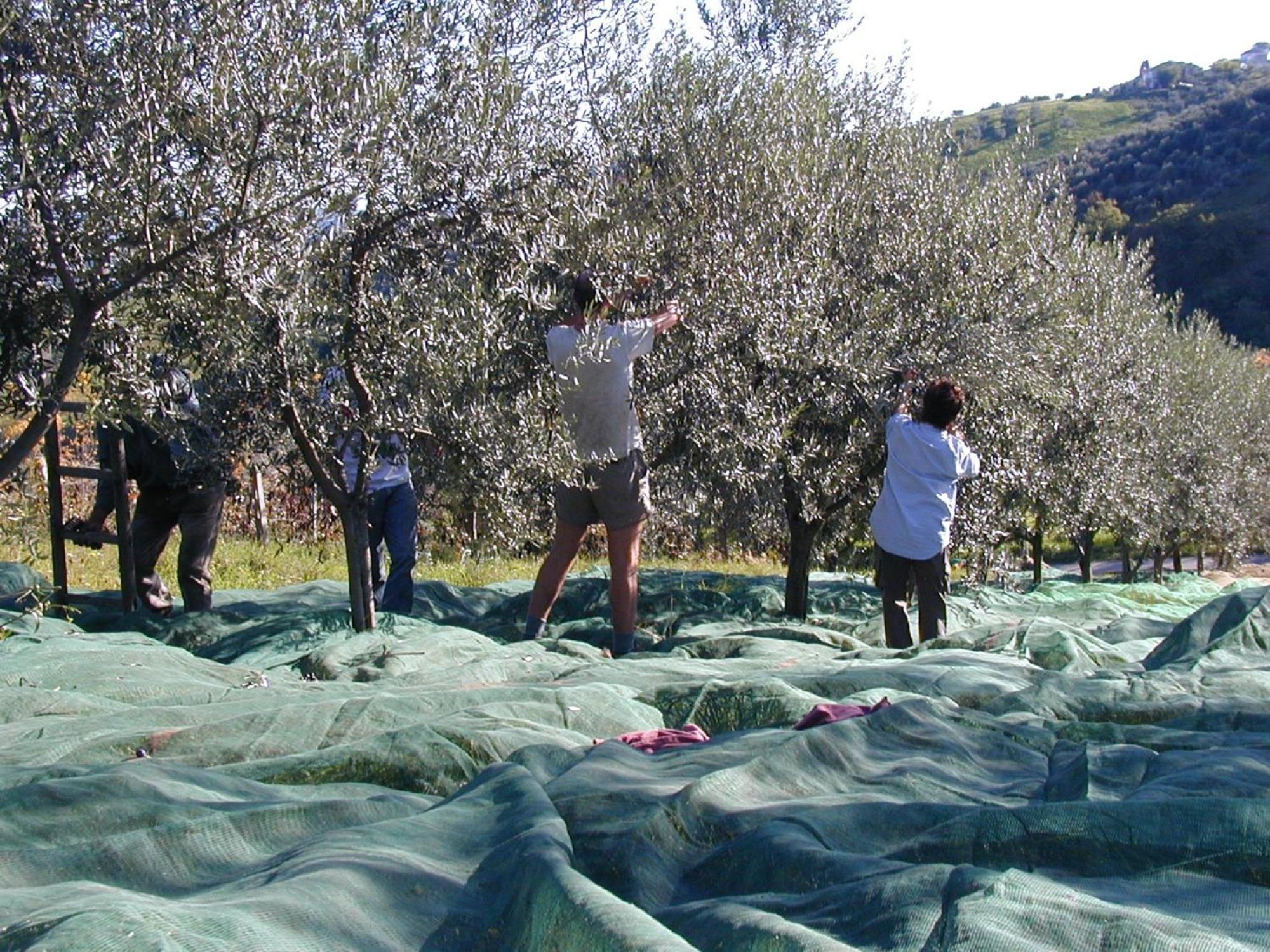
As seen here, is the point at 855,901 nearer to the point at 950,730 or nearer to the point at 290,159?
the point at 950,730

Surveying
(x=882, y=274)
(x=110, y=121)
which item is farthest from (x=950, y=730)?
(x=882, y=274)

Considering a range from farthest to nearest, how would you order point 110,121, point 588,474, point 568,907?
1. point 588,474
2. point 110,121
3. point 568,907

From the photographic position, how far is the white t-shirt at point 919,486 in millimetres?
7680

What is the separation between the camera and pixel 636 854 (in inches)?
111

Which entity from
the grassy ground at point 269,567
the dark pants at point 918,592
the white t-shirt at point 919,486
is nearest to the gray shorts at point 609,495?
the white t-shirt at point 919,486

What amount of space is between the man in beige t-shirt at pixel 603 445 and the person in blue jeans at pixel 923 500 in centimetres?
157

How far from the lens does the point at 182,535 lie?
340 inches

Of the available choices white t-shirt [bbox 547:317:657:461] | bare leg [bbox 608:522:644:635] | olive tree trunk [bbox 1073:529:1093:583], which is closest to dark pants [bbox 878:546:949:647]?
bare leg [bbox 608:522:644:635]

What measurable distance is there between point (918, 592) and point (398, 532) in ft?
12.0

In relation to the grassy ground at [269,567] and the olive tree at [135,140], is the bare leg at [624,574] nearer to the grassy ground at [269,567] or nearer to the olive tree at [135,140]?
the olive tree at [135,140]

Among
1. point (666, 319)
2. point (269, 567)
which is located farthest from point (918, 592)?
point (269, 567)

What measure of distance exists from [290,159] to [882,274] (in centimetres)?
507

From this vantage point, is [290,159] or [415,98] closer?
[290,159]

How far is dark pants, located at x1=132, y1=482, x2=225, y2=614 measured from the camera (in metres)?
8.55
